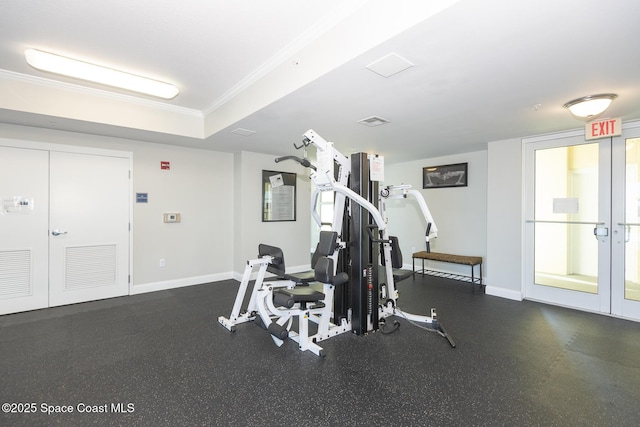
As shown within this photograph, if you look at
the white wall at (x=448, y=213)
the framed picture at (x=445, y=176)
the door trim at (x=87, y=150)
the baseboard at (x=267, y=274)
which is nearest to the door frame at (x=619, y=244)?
the white wall at (x=448, y=213)

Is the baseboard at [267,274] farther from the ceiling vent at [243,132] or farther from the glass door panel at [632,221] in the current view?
the glass door panel at [632,221]

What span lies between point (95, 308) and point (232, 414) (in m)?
3.10

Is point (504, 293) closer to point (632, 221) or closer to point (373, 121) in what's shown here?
point (632, 221)

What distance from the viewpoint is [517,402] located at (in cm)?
203

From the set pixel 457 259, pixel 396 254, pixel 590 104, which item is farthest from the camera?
pixel 457 259

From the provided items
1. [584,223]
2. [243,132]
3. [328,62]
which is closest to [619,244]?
[584,223]

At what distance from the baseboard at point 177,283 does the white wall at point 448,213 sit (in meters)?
3.65

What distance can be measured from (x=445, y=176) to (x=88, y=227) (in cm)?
587

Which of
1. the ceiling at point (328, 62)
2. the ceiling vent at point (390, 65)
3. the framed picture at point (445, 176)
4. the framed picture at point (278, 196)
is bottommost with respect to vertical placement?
the framed picture at point (278, 196)

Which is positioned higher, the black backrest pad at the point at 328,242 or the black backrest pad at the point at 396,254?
the black backrest pad at the point at 328,242

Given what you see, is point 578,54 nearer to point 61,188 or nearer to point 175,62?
point 175,62

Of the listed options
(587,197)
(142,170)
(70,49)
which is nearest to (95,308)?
(142,170)

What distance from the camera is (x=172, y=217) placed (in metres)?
4.91

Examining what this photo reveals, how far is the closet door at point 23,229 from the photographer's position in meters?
3.67
